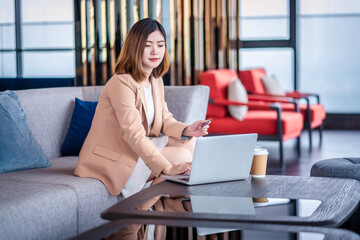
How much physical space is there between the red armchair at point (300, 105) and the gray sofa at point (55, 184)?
11.3 feet

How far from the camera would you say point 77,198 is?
2490 mm

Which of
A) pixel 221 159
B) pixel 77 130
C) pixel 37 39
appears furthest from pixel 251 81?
pixel 221 159

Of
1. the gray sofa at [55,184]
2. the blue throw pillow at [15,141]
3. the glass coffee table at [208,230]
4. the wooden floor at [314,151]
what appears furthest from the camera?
the wooden floor at [314,151]

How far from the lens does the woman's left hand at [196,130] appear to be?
8.66ft

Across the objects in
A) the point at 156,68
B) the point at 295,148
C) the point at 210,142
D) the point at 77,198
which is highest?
the point at 156,68

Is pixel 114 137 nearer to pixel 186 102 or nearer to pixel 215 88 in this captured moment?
pixel 186 102

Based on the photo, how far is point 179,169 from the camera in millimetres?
2271

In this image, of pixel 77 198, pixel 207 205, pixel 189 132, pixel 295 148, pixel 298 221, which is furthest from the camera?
pixel 295 148

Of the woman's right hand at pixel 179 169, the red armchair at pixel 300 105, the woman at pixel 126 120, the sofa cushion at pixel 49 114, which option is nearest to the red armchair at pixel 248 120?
the red armchair at pixel 300 105

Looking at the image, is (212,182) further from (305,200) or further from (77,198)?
(77,198)

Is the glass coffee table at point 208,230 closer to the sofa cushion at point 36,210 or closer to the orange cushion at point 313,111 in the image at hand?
the sofa cushion at point 36,210

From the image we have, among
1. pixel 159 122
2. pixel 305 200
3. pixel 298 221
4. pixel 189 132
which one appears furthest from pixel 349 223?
pixel 159 122

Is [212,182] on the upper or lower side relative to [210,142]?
lower

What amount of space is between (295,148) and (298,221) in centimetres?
521
